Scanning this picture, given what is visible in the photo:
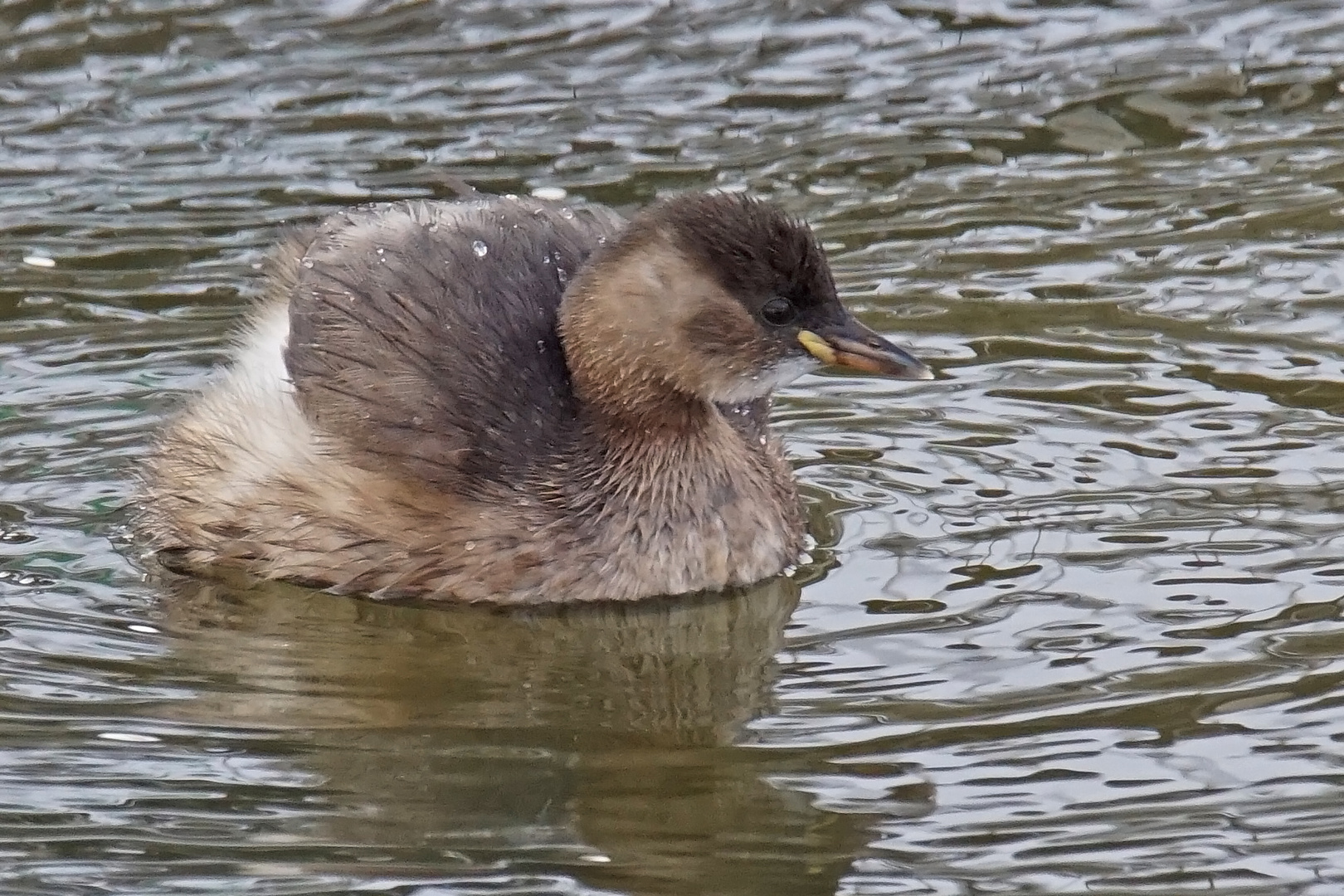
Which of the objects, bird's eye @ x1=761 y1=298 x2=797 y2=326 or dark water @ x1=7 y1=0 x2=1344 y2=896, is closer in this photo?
dark water @ x1=7 y1=0 x2=1344 y2=896

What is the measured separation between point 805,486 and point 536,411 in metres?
1.01

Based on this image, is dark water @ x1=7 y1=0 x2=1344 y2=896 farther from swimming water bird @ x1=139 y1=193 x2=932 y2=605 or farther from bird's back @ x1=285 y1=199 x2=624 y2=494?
bird's back @ x1=285 y1=199 x2=624 y2=494

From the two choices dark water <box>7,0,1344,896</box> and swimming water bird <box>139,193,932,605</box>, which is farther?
swimming water bird <box>139,193,932,605</box>

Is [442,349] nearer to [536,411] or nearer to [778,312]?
[536,411]

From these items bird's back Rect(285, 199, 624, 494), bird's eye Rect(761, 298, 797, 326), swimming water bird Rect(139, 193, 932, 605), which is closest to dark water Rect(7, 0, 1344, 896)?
swimming water bird Rect(139, 193, 932, 605)

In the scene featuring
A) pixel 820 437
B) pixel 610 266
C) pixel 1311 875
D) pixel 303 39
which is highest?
pixel 303 39

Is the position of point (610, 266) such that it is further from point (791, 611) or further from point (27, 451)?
point (27, 451)

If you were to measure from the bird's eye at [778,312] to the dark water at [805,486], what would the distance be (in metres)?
0.68

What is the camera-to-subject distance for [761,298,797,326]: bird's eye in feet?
22.0

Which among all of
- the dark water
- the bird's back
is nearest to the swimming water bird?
the bird's back

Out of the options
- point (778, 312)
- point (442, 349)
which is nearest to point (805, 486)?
point (778, 312)

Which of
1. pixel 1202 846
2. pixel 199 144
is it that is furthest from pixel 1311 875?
pixel 199 144

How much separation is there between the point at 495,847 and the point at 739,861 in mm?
489

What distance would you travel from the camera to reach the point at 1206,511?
22.7ft
